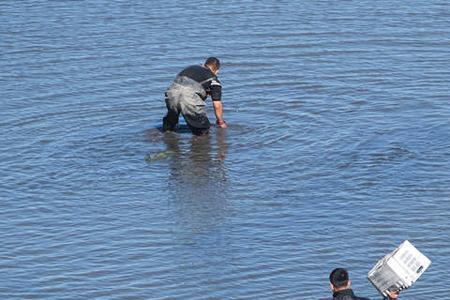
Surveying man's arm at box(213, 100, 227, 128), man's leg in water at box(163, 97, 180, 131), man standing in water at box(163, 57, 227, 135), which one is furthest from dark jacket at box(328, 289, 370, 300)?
man's leg in water at box(163, 97, 180, 131)

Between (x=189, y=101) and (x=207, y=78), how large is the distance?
431 millimetres

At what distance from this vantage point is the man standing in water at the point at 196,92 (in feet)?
64.6

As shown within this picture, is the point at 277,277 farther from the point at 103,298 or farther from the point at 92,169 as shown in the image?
the point at 92,169

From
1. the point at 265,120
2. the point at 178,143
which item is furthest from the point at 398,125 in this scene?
the point at 178,143

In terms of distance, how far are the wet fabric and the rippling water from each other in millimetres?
323

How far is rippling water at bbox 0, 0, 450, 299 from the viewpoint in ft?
49.1

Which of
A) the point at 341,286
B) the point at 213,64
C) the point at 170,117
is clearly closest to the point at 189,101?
the point at 170,117

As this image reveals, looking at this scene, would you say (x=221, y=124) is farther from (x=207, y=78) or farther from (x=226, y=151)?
(x=226, y=151)

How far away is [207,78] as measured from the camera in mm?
19703

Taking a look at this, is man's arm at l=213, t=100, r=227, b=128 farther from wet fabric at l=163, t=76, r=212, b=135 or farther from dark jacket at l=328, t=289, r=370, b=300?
dark jacket at l=328, t=289, r=370, b=300

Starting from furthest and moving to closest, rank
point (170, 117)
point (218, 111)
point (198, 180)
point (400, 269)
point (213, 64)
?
point (170, 117) → point (218, 111) → point (213, 64) → point (198, 180) → point (400, 269)

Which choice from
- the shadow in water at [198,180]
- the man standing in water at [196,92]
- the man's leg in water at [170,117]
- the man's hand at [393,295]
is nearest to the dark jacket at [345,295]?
the man's hand at [393,295]

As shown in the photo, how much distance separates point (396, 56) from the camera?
943 inches

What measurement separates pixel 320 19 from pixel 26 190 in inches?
414
